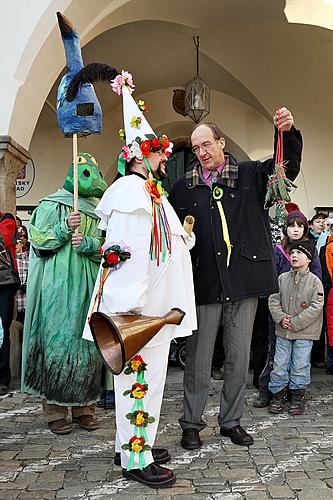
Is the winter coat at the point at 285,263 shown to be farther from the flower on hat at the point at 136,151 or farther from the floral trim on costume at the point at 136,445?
the floral trim on costume at the point at 136,445

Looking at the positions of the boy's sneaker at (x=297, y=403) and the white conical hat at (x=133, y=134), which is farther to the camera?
the boy's sneaker at (x=297, y=403)

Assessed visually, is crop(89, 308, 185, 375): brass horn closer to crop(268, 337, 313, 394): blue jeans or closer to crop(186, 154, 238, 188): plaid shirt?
crop(186, 154, 238, 188): plaid shirt

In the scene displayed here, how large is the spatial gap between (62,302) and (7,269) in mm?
1686

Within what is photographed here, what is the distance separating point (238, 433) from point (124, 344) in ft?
4.61

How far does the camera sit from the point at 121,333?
3.14 metres

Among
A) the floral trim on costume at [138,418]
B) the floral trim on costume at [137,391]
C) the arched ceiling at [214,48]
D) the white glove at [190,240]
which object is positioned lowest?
the floral trim on costume at [138,418]

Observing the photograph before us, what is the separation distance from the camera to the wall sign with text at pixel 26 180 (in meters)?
10.4

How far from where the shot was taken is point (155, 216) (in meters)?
3.48

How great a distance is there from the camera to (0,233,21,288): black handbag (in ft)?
18.9

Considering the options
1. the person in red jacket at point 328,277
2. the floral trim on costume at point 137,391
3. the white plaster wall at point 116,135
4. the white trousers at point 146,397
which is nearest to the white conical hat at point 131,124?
the white trousers at point 146,397

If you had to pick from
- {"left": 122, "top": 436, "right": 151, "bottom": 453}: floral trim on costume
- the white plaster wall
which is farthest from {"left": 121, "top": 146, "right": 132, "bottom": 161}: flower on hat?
the white plaster wall

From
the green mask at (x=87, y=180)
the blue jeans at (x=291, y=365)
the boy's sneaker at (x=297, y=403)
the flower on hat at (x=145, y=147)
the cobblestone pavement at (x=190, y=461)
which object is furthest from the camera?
the blue jeans at (x=291, y=365)

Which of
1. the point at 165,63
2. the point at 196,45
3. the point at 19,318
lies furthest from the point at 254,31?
the point at 19,318

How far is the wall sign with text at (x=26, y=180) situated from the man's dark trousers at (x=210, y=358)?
6.87 m
